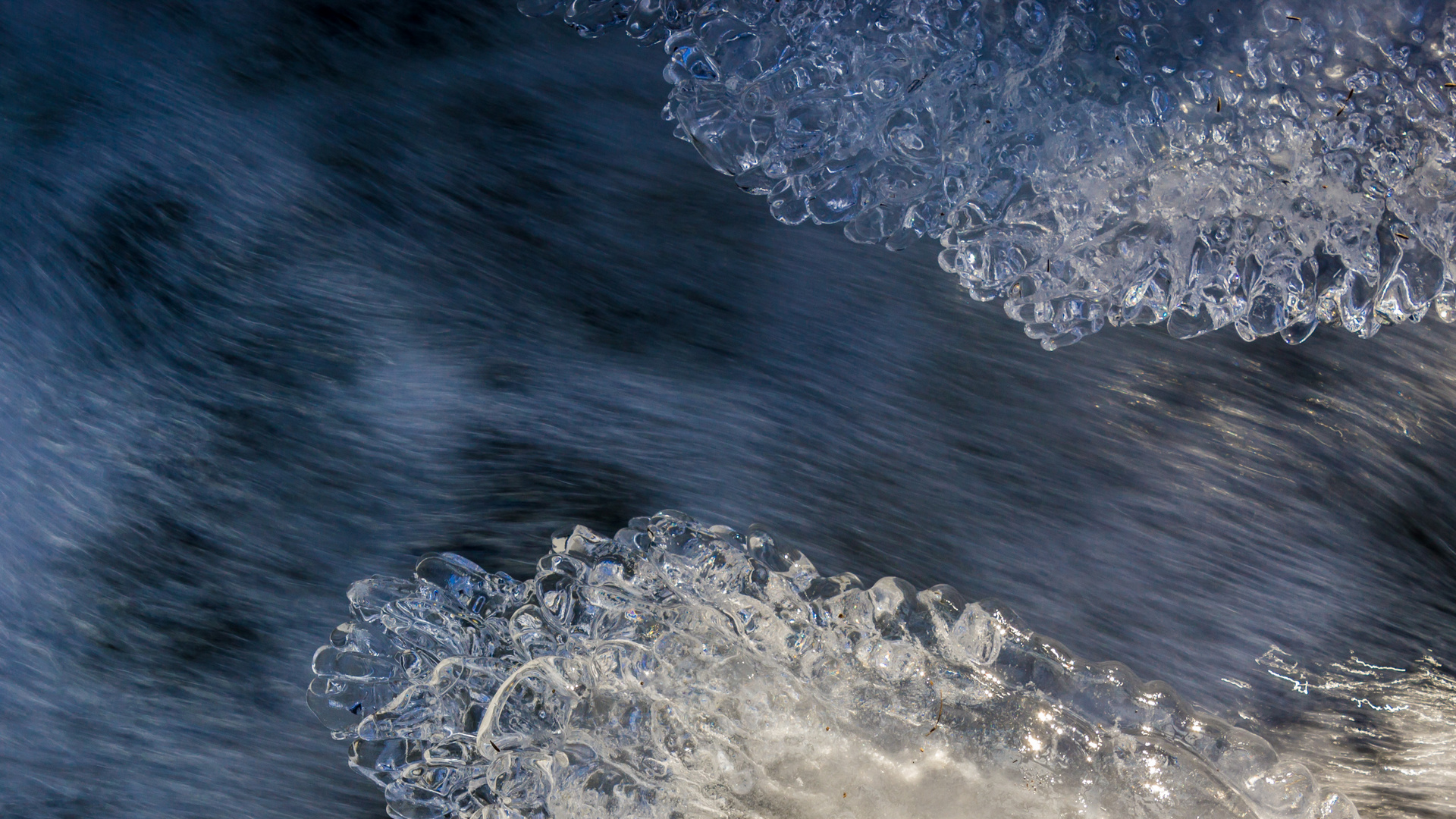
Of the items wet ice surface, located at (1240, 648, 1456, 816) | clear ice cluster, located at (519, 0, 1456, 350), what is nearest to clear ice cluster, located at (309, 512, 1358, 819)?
wet ice surface, located at (1240, 648, 1456, 816)

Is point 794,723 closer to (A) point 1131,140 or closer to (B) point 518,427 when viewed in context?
(B) point 518,427

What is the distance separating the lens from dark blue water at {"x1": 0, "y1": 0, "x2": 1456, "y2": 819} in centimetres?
189

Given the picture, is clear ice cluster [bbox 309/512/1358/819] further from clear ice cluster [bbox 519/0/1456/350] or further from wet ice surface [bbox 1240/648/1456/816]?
clear ice cluster [bbox 519/0/1456/350]

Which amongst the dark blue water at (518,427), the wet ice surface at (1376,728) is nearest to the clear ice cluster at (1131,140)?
the dark blue water at (518,427)

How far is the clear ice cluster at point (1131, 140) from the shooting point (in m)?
1.91

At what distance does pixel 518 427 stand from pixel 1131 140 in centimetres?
135

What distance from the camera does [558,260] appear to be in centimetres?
218

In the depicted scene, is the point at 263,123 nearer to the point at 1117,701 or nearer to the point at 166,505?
the point at 166,505

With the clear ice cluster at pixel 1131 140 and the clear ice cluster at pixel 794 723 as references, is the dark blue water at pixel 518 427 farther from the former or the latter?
the clear ice cluster at pixel 794 723

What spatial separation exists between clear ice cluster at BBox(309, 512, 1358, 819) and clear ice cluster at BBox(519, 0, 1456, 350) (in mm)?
758

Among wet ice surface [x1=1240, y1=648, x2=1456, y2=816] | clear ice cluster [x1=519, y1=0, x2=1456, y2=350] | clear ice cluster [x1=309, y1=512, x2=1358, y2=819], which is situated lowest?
clear ice cluster [x1=309, y1=512, x2=1358, y2=819]

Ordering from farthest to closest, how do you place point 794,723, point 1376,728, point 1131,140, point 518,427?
point 518,427 → point 1131,140 → point 1376,728 → point 794,723

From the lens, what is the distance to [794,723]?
1558mm

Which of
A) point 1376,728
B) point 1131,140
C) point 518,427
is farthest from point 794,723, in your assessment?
point 1131,140
